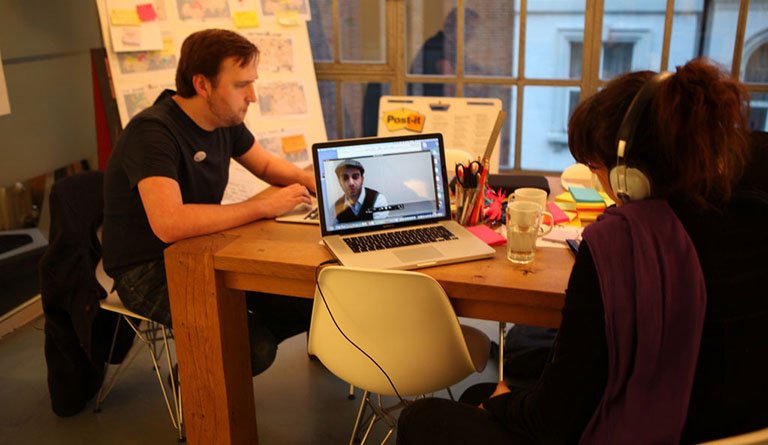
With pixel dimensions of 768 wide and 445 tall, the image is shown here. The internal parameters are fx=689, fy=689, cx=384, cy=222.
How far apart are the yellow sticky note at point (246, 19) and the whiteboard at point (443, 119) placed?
0.79 metres

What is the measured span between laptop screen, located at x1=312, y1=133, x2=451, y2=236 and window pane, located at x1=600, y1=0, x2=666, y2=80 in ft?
6.82

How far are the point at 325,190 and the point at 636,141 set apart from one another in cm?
89

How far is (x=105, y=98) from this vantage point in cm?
333

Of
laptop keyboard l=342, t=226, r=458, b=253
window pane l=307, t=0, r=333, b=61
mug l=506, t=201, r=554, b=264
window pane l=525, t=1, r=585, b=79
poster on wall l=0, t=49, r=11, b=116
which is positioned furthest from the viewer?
window pane l=307, t=0, r=333, b=61

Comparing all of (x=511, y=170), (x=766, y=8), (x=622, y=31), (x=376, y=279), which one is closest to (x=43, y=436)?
(x=376, y=279)

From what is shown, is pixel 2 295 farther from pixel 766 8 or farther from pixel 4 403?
pixel 766 8

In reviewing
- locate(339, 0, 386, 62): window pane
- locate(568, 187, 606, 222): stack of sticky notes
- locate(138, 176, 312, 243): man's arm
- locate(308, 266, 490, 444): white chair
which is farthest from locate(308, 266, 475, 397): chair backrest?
locate(339, 0, 386, 62): window pane

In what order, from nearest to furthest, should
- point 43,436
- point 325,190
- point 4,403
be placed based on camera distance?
1. point 325,190
2. point 43,436
3. point 4,403

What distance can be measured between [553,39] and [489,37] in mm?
340

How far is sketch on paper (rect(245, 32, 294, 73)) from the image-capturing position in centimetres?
359

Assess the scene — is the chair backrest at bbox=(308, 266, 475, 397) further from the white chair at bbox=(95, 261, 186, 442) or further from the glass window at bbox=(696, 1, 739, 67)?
the glass window at bbox=(696, 1, 739, 67)

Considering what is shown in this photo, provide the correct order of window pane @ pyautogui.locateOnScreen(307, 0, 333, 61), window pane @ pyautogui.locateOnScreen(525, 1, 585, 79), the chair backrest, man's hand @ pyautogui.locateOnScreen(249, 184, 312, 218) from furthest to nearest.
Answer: window pane @ pyautogui.locateOnScreen(307, 0, 333, 61)
window pane @ pyautogui.locateOnScreen(525, 1, 585, 79)
man's hand @ pyautogui.locateOnScreen(249, 184, 312, 218)
the chair backrest

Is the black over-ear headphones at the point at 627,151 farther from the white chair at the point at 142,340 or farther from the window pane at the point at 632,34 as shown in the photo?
the window pane at the point at 632,34

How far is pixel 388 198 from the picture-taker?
1.91 m
